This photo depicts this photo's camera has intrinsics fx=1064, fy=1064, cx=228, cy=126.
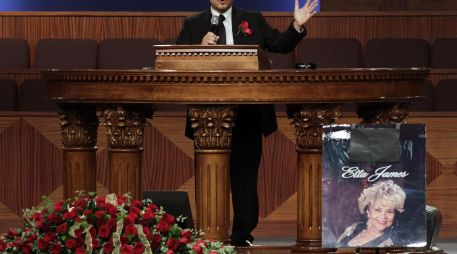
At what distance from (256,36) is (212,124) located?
75 cm

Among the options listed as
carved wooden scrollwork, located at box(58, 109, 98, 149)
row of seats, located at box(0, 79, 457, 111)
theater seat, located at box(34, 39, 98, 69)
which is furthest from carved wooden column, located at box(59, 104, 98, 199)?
theater seat, located at box(34, 39, 98, 69)

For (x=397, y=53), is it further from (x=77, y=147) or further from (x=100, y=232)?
(x=100, y=232)

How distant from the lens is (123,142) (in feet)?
11.3

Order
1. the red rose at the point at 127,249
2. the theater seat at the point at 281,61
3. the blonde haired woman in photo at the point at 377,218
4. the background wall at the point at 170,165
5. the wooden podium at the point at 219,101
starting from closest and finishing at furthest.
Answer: the red rose at the point at 127,249 → the blonde haired woman in photo at the point at 377,218 → the wooden podium at the point at 219,101 → the background wall at the point at 170,165 → the theater seat at the point at 281,61

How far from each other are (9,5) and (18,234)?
207 inches

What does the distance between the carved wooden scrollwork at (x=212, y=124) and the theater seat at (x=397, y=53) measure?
3.05 meters

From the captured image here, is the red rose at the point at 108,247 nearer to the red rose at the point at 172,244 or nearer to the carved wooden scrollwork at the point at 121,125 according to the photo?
the red rose at the point at 172,244

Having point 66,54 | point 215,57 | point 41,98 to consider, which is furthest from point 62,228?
point 66,54

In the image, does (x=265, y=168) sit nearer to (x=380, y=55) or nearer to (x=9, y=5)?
(x=380, y=55)

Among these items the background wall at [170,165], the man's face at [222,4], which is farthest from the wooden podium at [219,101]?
the background wall at [170,165]

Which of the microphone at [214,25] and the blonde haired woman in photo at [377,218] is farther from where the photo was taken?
the microphone at [214,25]

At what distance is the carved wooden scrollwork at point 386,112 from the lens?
11.5 ft

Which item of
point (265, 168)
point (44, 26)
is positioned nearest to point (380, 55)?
point (265, 168)

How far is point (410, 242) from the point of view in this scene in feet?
10.2
